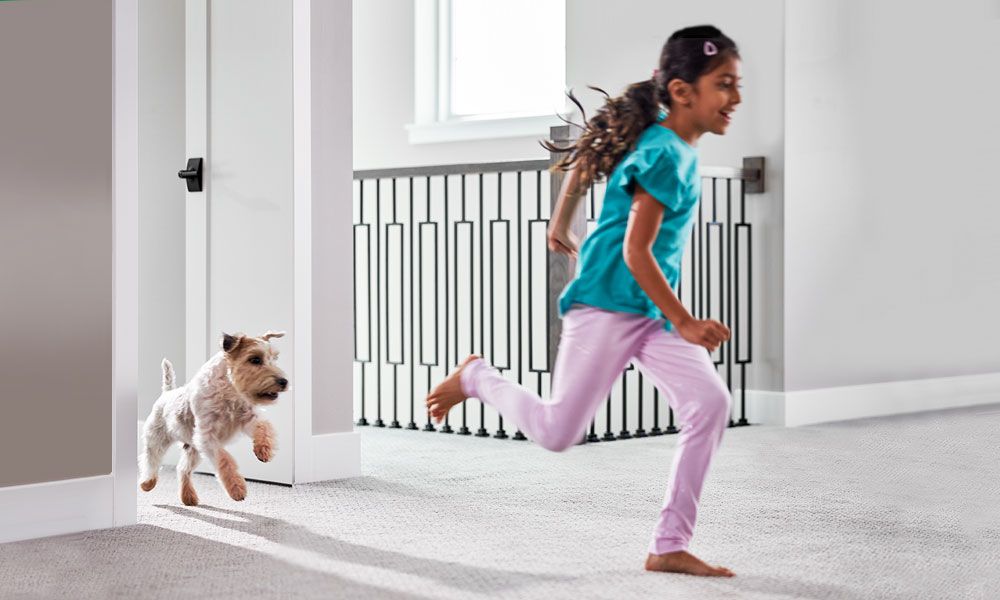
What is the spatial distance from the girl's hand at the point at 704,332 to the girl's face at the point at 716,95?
1.24 ft

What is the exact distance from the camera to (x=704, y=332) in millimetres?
2098

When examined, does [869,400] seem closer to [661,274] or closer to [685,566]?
[685,566]

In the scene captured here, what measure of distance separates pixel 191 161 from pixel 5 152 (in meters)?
1.01

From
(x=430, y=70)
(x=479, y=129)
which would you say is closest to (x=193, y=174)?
(x=479, y=129)

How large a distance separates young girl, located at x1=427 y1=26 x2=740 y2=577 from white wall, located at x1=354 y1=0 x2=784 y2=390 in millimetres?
2819

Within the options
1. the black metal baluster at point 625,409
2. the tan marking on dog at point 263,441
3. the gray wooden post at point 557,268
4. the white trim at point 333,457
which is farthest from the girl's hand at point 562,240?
the black metal baluster at point 625,409

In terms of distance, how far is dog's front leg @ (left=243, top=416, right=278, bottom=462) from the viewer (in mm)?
2844

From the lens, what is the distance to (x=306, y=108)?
3.41 meters

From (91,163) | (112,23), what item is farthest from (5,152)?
(112,23)

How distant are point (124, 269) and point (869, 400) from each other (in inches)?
139

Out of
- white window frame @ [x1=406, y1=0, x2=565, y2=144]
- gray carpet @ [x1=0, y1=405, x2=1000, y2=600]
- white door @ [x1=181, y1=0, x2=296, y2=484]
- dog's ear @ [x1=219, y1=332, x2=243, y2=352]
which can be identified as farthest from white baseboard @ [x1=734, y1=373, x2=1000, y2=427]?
dog's ear @ [x1=219, y1=332, x2=243, y2=352]

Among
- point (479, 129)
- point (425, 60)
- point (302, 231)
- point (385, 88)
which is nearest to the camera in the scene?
point (302, 231)

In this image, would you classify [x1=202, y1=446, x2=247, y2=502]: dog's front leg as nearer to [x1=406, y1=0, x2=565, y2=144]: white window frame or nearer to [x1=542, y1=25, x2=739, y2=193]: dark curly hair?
[x1=542, y1=25, x2=739, y2=193]: dark curly hair

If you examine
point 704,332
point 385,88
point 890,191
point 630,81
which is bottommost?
point 704,332
